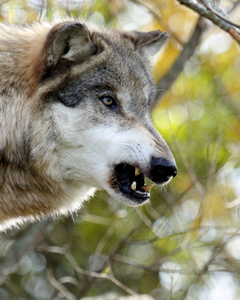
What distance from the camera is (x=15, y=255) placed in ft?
22.5

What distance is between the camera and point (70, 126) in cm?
458

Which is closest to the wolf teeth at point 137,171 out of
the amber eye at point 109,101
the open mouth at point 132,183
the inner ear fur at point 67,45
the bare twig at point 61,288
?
the open mouth at point 132,183

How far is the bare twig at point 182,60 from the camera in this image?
23.6ft

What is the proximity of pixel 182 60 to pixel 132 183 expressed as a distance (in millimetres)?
3043

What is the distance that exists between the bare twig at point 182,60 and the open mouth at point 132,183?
2.63m

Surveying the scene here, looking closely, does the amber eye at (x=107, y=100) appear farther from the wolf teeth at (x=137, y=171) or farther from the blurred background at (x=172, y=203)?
the blurred background at (x=172, y=203)

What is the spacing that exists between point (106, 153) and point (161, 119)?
3.80 m

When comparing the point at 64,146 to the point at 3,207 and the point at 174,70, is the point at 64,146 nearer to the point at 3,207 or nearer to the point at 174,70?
the point at 3,207

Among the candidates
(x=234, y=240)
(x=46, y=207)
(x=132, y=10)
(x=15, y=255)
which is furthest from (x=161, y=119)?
(x=46, y=207)

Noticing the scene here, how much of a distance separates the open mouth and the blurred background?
1010 millimetres

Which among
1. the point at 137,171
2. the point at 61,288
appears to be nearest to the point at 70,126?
the point at 137,171

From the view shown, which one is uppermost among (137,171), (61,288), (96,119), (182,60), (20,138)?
(96,119)

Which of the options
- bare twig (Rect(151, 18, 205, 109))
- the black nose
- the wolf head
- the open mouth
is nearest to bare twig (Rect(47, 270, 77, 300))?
the wolf head

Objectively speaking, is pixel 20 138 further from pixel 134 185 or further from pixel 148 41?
pixel 148 41
